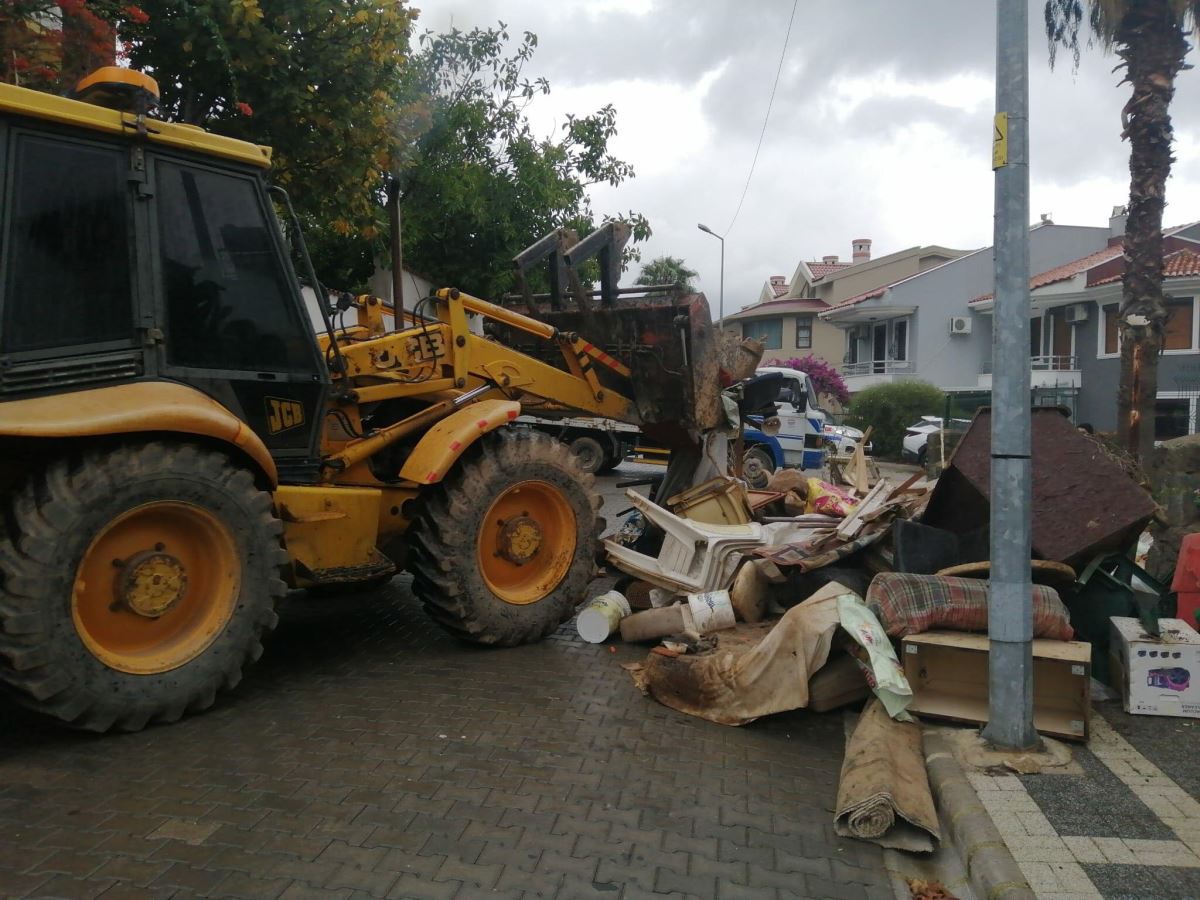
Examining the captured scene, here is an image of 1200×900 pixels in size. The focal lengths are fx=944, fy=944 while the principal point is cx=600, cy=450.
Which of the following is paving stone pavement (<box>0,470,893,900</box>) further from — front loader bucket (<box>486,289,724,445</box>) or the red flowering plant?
the red flowering plant

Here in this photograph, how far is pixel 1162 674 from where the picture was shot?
4.74m

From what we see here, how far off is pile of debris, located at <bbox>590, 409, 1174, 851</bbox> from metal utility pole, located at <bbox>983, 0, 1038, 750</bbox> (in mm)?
348

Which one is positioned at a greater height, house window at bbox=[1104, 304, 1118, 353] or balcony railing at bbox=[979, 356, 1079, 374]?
house window at bbox=[1104, 304, 1118, 353]

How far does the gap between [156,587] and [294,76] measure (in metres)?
6.05

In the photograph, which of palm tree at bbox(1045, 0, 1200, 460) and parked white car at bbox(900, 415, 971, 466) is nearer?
palm tree at bbox(1045, 0, 1200, 460)

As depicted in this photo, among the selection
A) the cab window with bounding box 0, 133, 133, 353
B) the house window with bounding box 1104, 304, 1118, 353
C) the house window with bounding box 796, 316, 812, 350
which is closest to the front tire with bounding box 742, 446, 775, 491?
the cab window with bounding box 0, 133, 133, 353

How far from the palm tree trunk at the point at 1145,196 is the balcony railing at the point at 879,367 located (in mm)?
23607

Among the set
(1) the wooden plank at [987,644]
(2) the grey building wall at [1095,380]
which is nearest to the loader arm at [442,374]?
(1) the wooden plank at [987,644]

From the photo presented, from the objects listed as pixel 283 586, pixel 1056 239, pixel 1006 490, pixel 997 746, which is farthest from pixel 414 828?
pixel 1056 239

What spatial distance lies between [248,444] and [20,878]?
2.13 meters

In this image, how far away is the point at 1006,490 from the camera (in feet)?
13.9

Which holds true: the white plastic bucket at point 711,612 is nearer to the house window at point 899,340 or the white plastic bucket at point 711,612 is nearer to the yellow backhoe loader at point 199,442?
the yellow backhoe loader at point 199,442

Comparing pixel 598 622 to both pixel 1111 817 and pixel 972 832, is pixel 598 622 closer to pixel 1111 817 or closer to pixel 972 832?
pixel 972 832

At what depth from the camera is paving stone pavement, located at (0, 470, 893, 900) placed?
3.22 meters
